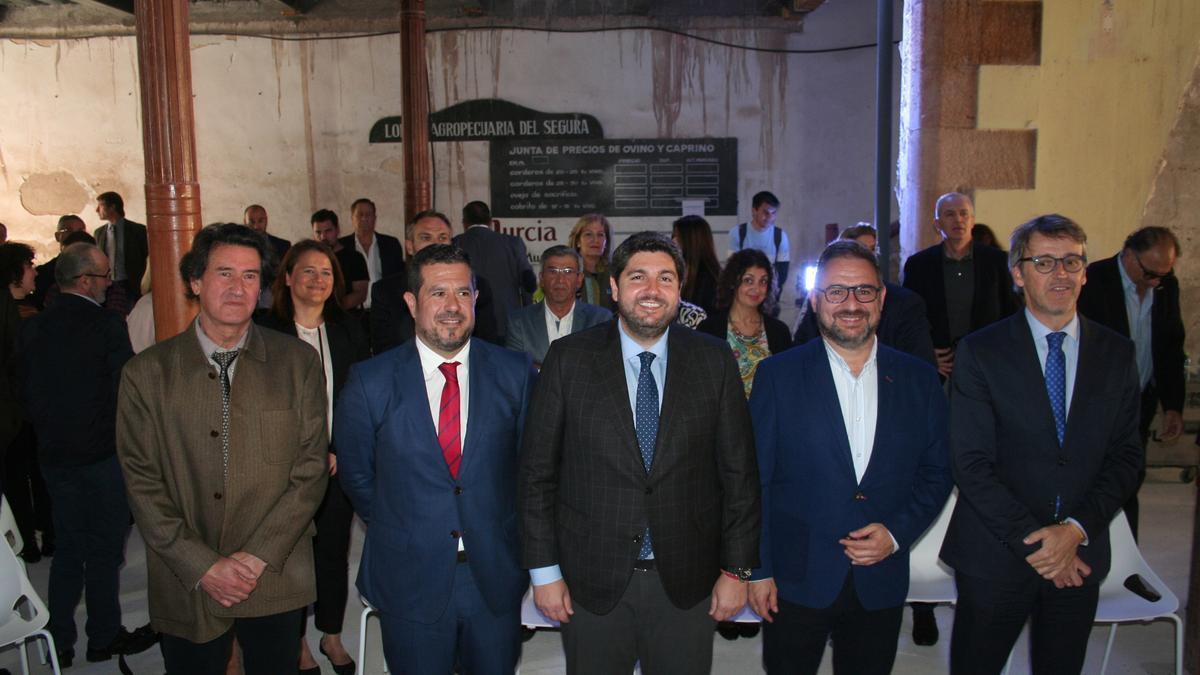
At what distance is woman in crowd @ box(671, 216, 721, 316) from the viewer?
455cm

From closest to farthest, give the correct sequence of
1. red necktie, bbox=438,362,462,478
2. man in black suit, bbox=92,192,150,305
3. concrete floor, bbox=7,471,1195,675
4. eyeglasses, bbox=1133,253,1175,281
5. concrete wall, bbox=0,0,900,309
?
red necktie, bbox=438,362,462,478
concrete floor, bbox=7,471,1195,675
eyeglasses, bbox=1133,253,1175,281
man in black suit, bbox=92,192,150,305
concrete wall, bbox=0,0,900,309

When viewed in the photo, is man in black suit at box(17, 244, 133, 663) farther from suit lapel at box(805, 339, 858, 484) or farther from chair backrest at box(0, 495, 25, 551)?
suit lapel at box(805, 339, 858, 484)

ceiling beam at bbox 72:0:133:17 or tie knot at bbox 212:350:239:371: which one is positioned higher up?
ceiling beam at bbox 72:0:133:17

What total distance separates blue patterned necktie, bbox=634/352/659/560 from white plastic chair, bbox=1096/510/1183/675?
166 cm

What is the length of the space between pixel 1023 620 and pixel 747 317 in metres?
1.61

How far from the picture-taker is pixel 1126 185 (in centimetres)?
486

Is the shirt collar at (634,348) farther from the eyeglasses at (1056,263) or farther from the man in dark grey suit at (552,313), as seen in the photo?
the man in dark grey suit at (552,313)

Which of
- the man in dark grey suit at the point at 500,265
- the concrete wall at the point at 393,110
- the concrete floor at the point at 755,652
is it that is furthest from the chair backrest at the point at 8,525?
the concrete wall at the point at 393,110

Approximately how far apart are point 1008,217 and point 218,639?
438cm

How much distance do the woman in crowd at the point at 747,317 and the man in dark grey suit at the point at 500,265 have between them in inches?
79.9

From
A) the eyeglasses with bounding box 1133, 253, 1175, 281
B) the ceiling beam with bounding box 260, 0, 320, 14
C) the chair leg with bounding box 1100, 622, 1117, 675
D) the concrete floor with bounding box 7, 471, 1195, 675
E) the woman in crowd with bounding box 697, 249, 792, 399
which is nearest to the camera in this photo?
the chair leg with bounding box 1100, 622, 1117, 675

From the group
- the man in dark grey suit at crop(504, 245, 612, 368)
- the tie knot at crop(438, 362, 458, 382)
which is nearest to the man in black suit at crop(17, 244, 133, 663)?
the man in dark grey suit at crop(504, 245, 612, 368)

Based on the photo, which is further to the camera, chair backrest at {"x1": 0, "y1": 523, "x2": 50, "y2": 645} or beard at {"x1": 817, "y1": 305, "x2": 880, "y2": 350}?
chair backrest at {"x1": 0, "y1": 523, "x2": 50, "y2": 645}

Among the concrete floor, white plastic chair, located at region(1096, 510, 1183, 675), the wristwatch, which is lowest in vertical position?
the concrete floor
